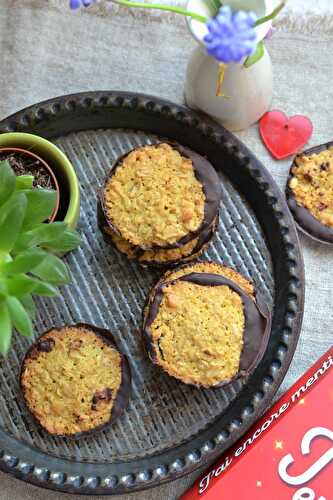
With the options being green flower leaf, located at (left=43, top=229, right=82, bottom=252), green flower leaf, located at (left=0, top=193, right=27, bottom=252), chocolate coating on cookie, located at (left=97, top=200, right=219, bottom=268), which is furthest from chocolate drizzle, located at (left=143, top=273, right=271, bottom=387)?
green flower leaf, located at (left=0, top=193, right=27, bottom=252)

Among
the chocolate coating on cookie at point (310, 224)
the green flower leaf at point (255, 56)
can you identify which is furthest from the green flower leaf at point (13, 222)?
the chocolate coating on cookie at point (310, 224)

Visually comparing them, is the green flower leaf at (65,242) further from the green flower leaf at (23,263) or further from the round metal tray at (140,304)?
the round metal tray at (140,304)

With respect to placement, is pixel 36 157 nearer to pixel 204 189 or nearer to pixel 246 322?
pixel 204 189

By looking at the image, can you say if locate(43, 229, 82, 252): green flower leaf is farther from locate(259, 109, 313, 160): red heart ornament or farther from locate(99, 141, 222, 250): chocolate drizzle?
locate(259, 109, 313, 160): red heart ornament

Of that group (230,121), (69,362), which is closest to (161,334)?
(69,362)

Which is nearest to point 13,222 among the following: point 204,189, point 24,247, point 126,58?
point 24,247
